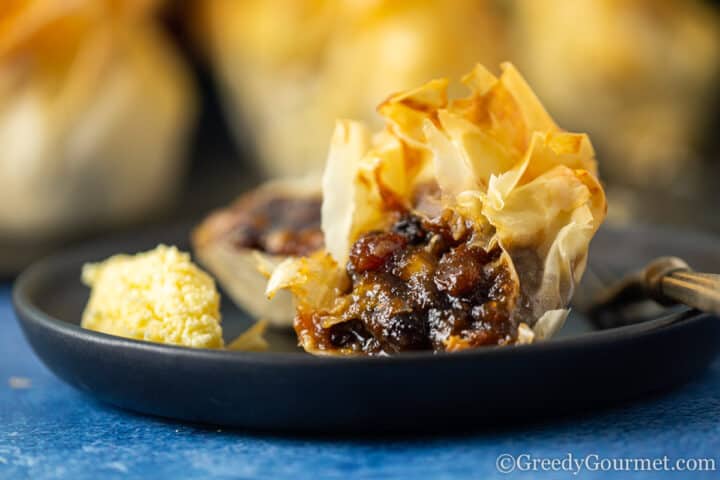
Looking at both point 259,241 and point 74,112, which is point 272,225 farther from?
point 74,112

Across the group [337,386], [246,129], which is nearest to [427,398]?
[337,386]

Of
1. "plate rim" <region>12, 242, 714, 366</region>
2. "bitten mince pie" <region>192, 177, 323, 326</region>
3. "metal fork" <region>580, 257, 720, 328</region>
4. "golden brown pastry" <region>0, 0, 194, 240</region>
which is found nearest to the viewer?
"plate rim" <region>12, 242, 714, 366</region>

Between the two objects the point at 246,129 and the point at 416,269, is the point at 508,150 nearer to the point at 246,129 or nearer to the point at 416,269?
the point at 416,269

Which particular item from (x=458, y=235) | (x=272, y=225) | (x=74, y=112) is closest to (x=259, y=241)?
(x=272, y=225)

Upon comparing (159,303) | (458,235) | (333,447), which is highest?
(458,235)

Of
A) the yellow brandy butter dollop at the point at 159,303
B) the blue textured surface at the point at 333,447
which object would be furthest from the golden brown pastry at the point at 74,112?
the blue textured surface at the point at 333,447

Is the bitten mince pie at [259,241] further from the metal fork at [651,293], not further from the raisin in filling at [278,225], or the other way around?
the metal fork at [651,293]

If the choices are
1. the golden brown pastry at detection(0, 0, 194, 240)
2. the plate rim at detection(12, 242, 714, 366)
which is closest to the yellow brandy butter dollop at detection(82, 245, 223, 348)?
the plate rim at detection(12, 242, 714, 366)

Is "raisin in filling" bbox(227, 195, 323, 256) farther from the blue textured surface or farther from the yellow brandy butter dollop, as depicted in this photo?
the blue textured surface

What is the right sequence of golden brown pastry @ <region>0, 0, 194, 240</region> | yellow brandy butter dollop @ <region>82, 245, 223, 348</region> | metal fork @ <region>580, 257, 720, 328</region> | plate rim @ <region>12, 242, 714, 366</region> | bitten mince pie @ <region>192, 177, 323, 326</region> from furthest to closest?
golden brown pastry @ <region>0, 0, 194, 240</region>, bitten mince pie @ <region>192, 177, 323, 326</region>, yellow brandy butter dollop @ <region>82, 245, 223, 348</region>, metal fork @ <region>580, 257, 720, 328</region>, plate rim @ <region>12, 242, 714, 366</region>
